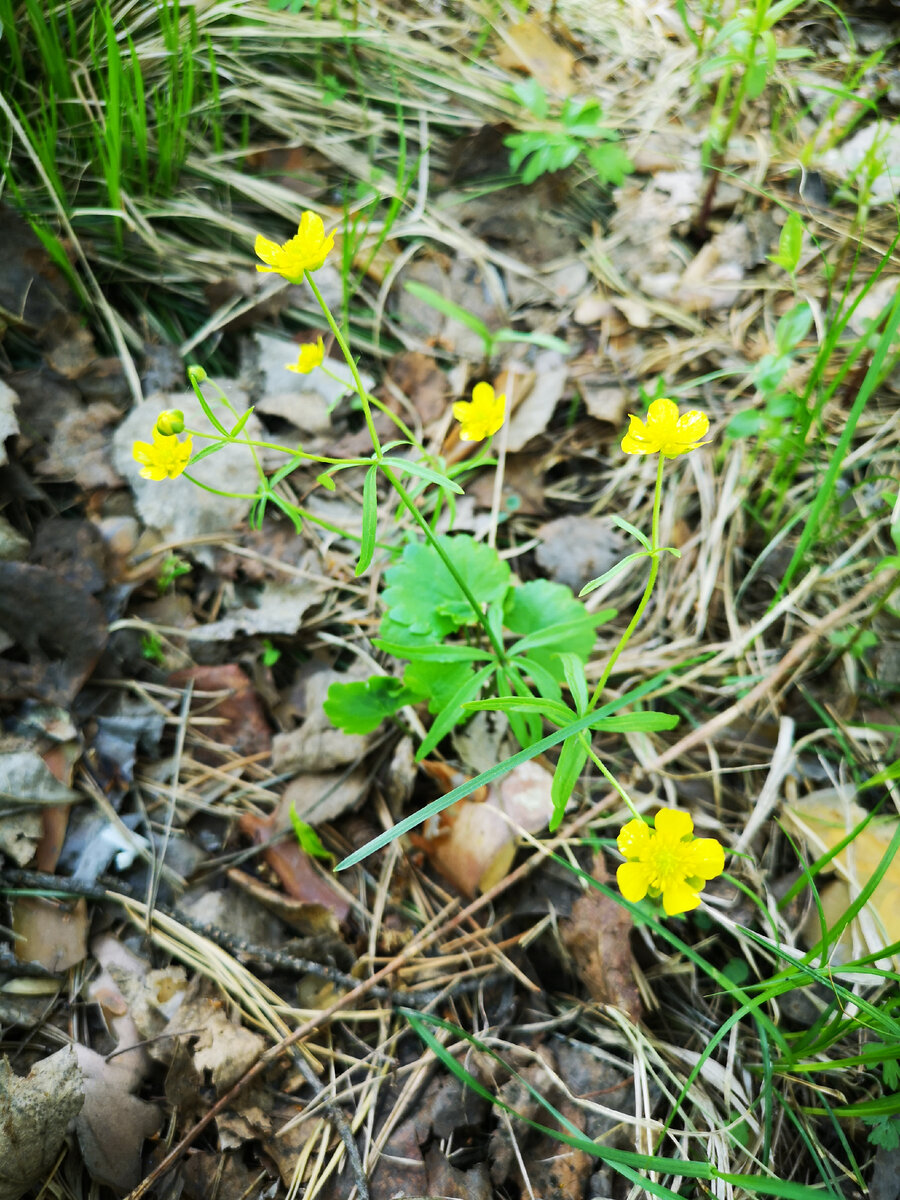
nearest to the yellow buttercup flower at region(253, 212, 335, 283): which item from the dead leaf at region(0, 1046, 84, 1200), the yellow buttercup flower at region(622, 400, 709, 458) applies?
the yellow buttercup flower at region(622, 400, 709, 458)

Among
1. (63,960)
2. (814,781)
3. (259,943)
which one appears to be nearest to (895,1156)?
(814,781)

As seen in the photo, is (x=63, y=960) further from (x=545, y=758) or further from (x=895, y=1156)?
(x=895, y=1156)

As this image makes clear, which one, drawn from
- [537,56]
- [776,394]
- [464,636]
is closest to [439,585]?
[464,636]

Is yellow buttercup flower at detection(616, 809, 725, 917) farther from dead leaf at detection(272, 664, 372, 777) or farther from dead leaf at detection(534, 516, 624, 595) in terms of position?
dead leaf at detection(534, 516, 624, 595)

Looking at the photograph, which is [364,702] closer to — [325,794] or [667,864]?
[325,794]

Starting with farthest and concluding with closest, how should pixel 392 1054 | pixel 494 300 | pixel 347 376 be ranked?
pixel 494 300 → pixel 347 376 → pixel 392 1054

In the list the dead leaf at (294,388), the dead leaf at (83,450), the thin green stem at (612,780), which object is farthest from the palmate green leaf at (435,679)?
the dead leaf at (83,450)

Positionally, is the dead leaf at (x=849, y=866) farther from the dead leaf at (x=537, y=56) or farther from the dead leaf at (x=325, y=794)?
the dead leaf at (x=537, y=56)
